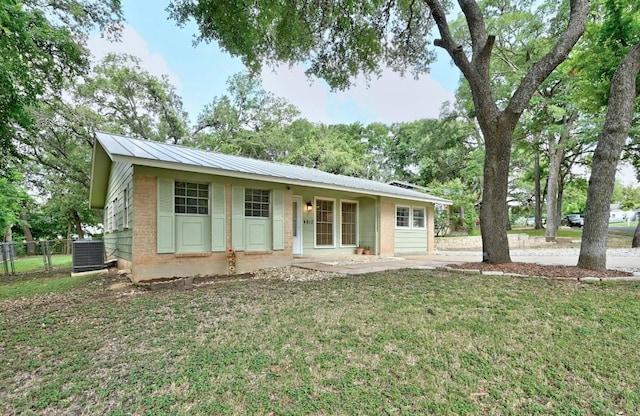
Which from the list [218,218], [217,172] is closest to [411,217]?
[218,218]

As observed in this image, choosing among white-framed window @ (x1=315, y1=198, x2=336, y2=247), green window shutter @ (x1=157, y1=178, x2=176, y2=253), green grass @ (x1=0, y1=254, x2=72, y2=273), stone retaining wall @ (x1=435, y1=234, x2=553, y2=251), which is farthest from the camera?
stone retaining wall @ (x1=435, y1=234, x2=553, y2=251)

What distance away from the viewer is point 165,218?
625cm

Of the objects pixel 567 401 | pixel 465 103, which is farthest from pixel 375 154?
pixel 567 401

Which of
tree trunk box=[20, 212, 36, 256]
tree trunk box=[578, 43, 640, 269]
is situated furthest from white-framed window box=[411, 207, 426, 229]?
tree trunk box=[20, 212, 36, 256]

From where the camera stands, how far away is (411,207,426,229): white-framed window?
1232 cm

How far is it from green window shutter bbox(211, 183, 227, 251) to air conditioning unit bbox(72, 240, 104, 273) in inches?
167

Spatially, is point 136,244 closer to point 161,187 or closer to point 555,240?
point 161,187

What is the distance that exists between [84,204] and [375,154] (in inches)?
915

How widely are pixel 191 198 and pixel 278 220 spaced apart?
2.21 m

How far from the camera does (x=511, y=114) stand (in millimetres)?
5984

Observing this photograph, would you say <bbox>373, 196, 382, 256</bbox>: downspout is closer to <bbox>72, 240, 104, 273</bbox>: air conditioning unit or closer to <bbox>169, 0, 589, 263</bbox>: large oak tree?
<bbox>169, 0, 589, 263</bbox>: large oak tree

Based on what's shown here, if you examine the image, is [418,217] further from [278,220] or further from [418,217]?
[278,220]

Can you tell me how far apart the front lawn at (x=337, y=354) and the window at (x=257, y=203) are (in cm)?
333

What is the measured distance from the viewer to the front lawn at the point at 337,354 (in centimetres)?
221
